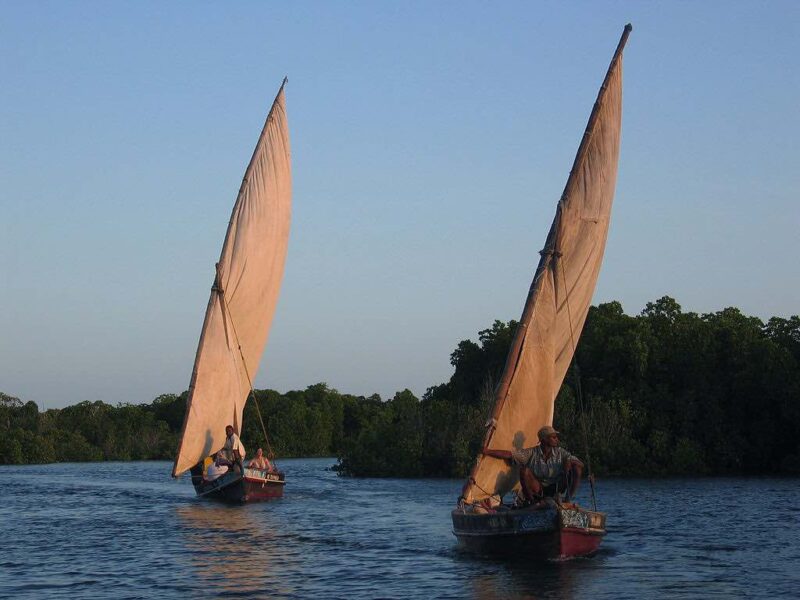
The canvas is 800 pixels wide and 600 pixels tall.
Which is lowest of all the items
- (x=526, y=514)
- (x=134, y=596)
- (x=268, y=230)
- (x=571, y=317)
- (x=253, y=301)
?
(x=134, y=596)

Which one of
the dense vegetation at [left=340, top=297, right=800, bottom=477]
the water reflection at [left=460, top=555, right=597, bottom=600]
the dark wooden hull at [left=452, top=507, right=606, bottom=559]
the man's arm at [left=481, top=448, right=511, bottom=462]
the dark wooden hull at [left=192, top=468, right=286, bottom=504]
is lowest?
the water reflection at [left=460, top=555, right=597, bottom=600]

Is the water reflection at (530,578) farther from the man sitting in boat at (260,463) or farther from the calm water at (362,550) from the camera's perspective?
the man sitting in boat at (260,463)

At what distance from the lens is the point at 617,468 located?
192ft

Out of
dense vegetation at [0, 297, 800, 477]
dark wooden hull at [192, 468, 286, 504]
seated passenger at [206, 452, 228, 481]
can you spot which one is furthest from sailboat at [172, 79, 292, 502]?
dense vegetation at [0, 297, 800, 477]

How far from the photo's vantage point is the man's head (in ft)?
74.3

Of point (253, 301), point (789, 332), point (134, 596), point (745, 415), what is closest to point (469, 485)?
point (134, 596)

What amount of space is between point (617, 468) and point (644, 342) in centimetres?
915

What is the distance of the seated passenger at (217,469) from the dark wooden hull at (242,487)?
18cm

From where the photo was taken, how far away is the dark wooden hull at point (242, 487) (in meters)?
39.7

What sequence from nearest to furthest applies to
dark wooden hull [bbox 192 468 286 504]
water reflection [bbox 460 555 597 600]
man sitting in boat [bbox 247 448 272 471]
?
water reflection [bbox 460 555 597 600], dark wooden hull [bbox 192 468 286 504], man sitting in boat [bbox 247 448 272 471]

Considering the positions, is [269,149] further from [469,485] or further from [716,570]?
[716,570]

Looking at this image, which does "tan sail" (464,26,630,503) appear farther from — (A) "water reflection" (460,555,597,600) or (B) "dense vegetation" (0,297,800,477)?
(B) "dense vegetation" (0,297,800,477)

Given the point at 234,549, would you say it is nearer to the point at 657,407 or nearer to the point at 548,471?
the point at 548,471

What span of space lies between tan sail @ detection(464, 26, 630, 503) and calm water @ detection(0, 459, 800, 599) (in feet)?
8.64
